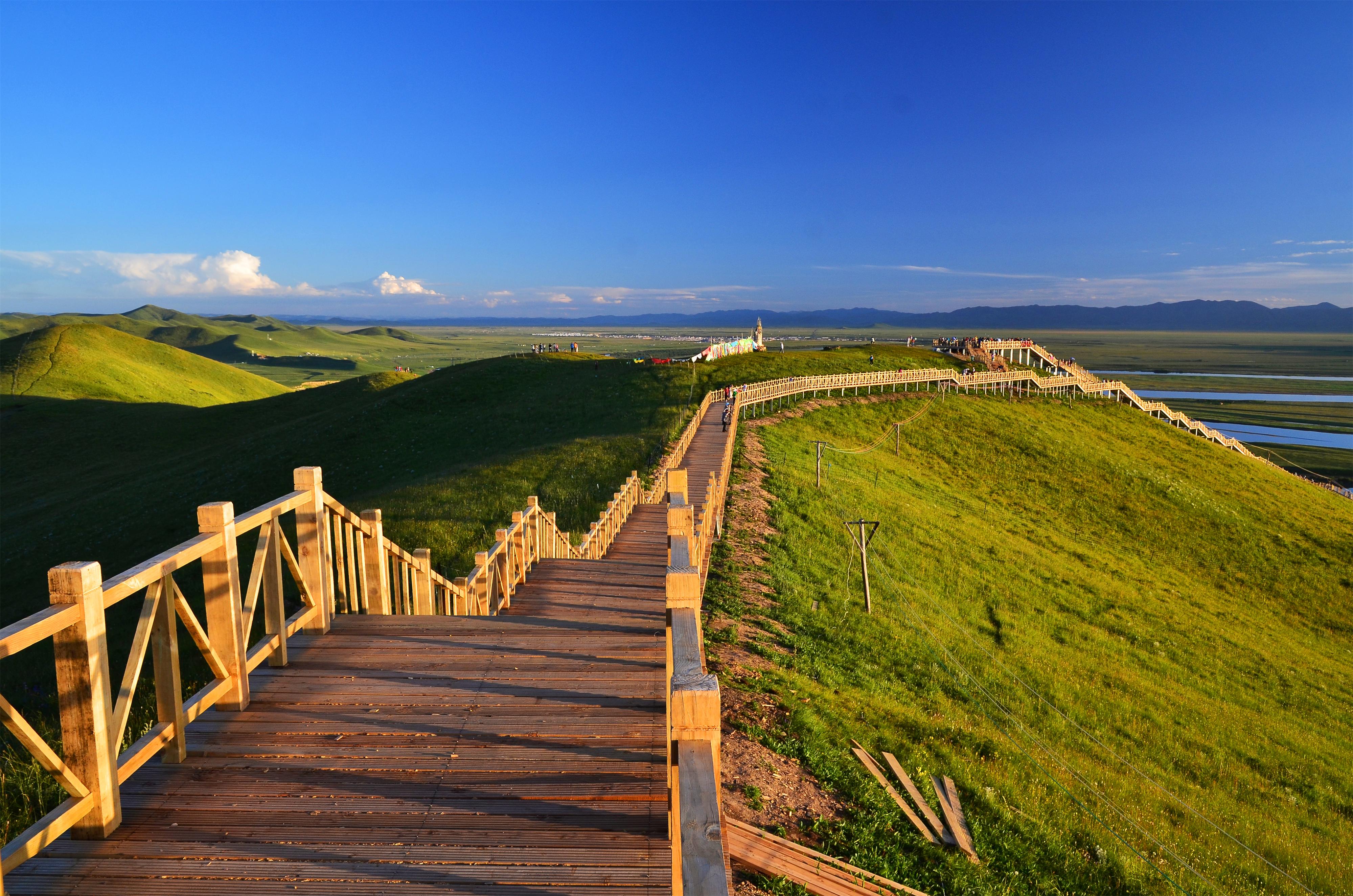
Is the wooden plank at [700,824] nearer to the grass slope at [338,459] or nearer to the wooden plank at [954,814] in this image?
the grass slope at [338,459]

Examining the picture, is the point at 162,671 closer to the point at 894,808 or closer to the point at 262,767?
the point at 262,767

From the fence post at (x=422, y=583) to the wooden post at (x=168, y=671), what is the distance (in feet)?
11.4

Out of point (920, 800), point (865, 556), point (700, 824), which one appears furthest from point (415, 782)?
point (865, 556)

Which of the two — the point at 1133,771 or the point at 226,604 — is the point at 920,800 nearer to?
the point at 1133,771

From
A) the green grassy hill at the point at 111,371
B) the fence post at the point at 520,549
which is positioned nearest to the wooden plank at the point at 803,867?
the fence post at the point at 520,549

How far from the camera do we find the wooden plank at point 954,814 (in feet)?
23.2

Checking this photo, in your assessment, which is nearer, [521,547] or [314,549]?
[314,549]

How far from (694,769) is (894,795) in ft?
20.2

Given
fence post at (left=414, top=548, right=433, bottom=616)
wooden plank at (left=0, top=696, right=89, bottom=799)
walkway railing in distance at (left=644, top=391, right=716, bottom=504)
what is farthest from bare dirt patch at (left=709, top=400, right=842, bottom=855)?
wooden plank at (left=0, top=696, right=89, bottom=799)

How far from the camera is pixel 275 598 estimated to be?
519 cm

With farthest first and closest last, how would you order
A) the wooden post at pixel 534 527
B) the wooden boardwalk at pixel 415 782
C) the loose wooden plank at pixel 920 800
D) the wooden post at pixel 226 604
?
the wooden post at pixel 534 527 → the loose wooden plank at pixel 920 800 → the wooden post at pixel 226 604 → the wooden boardwalk at pixel 415 782

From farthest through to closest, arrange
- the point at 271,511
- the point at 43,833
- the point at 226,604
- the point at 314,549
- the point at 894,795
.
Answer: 1. the point at 894,795
2. the point at 314,549
3. the point at 271,511
4. the point at 226,604
5. the point at 43,833

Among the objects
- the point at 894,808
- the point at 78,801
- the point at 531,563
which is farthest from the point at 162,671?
the point at 894,808

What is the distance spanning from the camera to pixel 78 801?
3.45 metres
